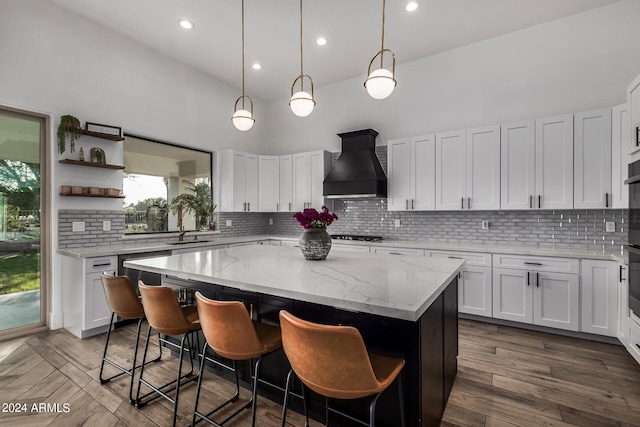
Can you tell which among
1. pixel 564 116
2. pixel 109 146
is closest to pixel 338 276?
pixel 564 116

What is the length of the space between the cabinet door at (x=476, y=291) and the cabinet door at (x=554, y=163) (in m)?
1.02

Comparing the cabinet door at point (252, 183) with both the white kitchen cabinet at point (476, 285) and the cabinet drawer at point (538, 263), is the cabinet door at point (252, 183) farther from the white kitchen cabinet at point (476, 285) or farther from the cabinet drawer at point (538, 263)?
the cabinet drawer at point (538, 263)

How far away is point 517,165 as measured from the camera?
142 inches

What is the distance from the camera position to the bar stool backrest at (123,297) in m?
2.16

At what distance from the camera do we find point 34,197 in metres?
3.38

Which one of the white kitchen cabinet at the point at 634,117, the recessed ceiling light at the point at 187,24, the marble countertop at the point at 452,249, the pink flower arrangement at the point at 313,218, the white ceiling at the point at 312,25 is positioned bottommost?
the marble countertop at the point at 452,249

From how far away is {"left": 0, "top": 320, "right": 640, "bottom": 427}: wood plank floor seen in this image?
A: 6.40 feet

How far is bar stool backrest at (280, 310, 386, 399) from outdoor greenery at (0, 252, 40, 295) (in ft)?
12.1

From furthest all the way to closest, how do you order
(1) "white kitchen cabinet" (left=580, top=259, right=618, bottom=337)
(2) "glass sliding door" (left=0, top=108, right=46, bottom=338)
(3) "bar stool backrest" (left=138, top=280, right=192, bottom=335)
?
(2) "glass sliding door" (left=0, top=108, right=46, bottom=338) < (1) "white kitchen cabinet" (left=580, top=259, right=618, bottom=337) < (3) "bar stool backrest" (left=138, top=280, right=192, bottom=335)

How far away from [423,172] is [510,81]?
1588 millimetres

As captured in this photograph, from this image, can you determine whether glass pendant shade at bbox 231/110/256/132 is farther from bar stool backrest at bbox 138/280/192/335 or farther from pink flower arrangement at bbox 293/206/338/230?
bar stool backrest at bbox 138/280/192/335

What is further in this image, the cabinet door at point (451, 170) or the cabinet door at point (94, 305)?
the cabinet door at point (451, 170)

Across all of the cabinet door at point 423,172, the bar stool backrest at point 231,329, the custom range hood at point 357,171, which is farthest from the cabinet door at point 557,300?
the bar stool backrest at point 231,329

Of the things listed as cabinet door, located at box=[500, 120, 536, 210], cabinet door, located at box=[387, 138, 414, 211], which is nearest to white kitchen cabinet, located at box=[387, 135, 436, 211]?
cabinet door, located at box=[387, 138, 414, 211]
